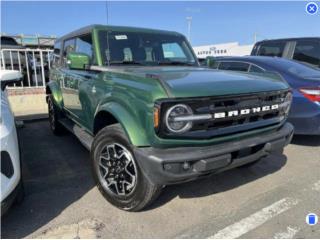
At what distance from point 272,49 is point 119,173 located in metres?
7.14

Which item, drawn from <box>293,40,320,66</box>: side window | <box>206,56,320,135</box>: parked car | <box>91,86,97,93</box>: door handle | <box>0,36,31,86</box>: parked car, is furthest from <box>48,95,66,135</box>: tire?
<box>293,40,320,66</box>: side window

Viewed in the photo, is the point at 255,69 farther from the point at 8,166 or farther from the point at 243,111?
the point at 8,166

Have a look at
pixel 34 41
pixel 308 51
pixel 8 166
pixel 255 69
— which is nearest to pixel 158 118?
pixel 8 166

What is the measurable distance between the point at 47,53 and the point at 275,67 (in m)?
6.65

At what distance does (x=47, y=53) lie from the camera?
9055 millimetres

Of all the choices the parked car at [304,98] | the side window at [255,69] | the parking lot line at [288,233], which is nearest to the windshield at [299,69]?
the parked car at [304,98]

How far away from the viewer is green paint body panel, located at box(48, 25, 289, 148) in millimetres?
2566

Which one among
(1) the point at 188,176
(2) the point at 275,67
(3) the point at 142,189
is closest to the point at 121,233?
(3) the point at 142,189

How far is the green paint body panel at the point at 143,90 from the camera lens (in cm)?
257

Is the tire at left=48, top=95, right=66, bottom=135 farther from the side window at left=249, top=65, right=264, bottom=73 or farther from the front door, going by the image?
the side window at left=249, top=65, right=264, bottom=73

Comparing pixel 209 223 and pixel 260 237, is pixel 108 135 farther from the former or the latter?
pixel 260 237

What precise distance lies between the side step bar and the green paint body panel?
126mm

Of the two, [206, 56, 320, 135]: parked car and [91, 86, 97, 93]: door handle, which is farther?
[206, 56, 320, 135]: parked car

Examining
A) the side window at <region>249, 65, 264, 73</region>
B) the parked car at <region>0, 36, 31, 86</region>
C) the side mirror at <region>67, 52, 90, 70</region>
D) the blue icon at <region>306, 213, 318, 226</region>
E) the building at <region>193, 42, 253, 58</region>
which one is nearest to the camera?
the blue icon at <region>306, 213, 318, 226</region>
